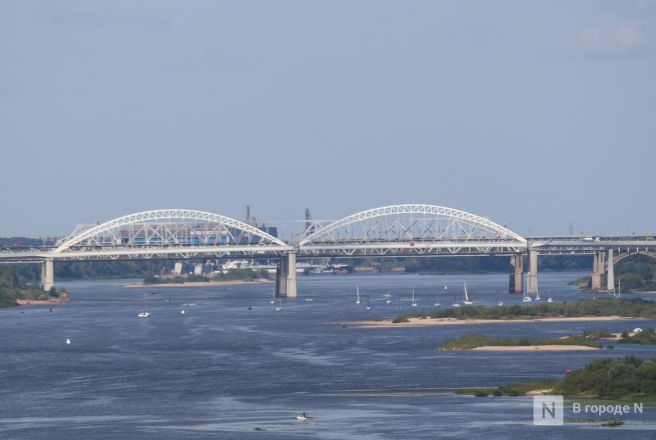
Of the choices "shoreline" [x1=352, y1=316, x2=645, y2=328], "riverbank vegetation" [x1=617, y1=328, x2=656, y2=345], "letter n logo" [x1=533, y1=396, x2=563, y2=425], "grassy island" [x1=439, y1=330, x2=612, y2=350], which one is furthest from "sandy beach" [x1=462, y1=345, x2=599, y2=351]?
"letter n logo" [x1=533, y1=396, x2=563, y2=425]

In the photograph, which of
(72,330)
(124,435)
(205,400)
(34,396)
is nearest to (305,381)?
(205,400)

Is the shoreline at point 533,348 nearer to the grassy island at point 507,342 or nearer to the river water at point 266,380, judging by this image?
the grassy island at point 507,342

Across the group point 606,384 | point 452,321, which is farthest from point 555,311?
point 606,384

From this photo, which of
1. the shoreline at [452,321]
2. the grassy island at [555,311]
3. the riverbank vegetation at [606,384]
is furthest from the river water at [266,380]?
the grassy island at [555,311]

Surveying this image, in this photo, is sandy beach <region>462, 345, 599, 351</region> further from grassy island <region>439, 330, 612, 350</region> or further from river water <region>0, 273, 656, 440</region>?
river water <region>0, 273, 656, 440</region>

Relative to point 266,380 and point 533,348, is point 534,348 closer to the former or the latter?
point 533,348

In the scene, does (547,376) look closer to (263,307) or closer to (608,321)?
(608,321)
